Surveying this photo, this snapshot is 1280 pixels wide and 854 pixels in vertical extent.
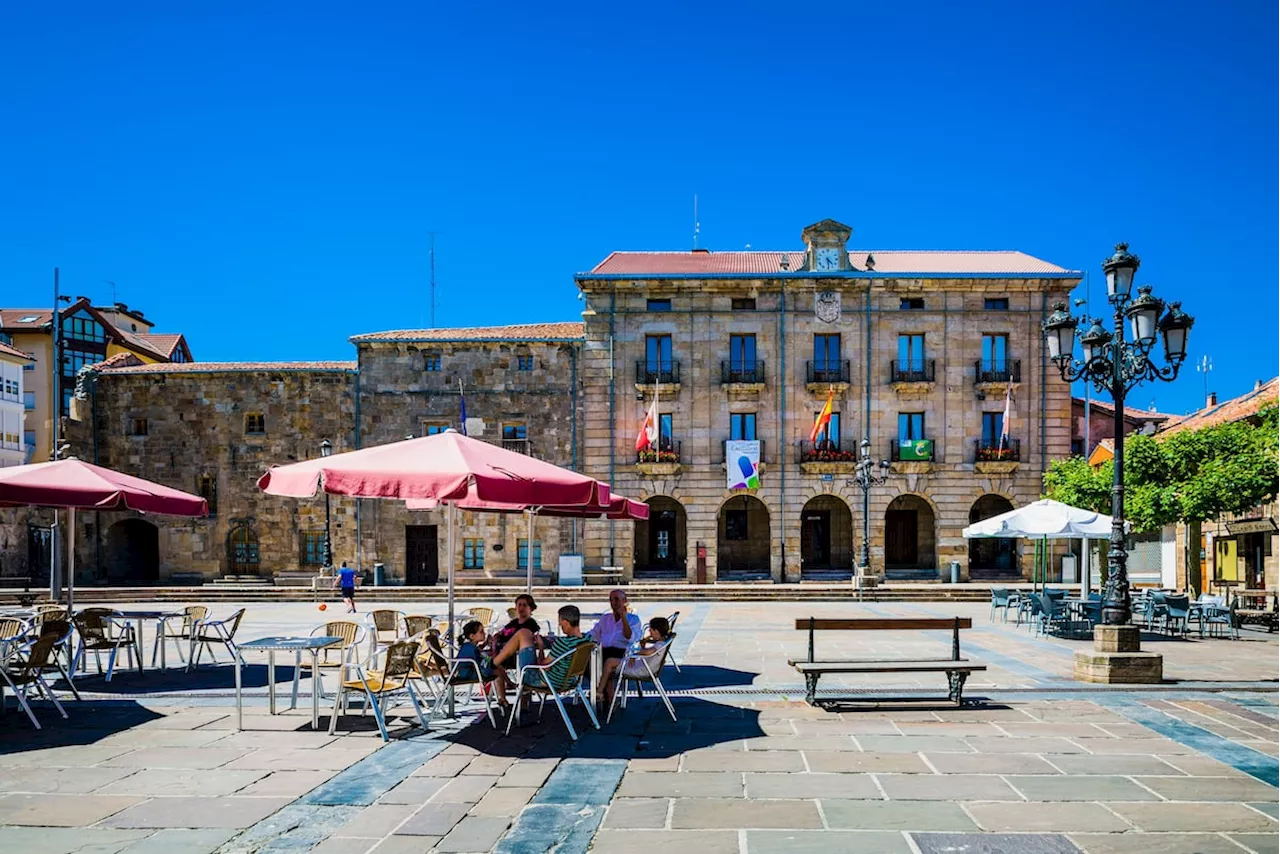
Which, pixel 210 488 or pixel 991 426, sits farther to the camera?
pixel 210 488

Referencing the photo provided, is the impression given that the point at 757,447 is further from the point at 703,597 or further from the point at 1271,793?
the point at 1271,793

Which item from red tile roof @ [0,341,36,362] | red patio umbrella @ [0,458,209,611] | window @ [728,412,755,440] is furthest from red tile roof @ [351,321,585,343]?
red patio umbrella @ [0,458,209,611]

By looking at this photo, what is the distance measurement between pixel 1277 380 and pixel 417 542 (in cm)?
2906

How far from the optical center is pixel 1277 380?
3278 centimetres

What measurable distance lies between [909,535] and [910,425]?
184 inches

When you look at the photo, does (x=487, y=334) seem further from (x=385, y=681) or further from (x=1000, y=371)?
(x=385, y=681)

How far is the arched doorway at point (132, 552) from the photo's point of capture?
3491 centimetres

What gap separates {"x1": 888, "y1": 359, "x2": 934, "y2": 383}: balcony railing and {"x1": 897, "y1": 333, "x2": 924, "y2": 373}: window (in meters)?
0.02

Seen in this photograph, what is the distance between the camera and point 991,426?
33688 millimetres

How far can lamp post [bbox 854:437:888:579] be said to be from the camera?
30219mm

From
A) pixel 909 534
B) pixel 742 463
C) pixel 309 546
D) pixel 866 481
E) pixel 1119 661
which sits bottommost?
pixel 309 546

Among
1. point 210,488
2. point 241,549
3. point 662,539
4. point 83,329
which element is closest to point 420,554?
point 241,549

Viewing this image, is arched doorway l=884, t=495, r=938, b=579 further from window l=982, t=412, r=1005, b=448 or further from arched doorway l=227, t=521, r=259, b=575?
arched doorway l=227, t=521, r=259, b=575

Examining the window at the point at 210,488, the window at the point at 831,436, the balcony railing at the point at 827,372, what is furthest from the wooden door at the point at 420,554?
the balcony railing at the point at 827,372
